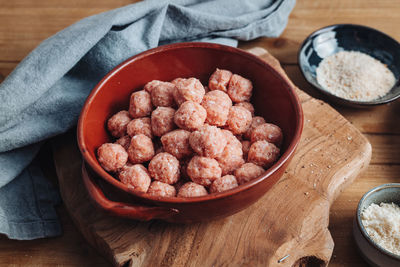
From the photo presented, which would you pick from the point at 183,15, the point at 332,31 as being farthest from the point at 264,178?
the point at 332,31

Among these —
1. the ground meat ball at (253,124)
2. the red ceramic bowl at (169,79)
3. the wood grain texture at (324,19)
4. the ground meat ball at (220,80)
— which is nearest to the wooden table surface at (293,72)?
the wood grain texture at (324,19)

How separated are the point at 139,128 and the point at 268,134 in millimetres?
407

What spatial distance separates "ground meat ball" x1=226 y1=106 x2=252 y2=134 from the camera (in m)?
1.25

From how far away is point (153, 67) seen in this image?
4.66ft

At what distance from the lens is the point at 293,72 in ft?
5.98

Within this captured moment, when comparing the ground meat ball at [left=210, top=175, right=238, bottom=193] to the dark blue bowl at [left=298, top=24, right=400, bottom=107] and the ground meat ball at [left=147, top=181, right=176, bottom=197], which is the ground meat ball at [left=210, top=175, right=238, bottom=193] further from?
the dark blue bowl at [left=298, top=24, right=400, bottom=107]

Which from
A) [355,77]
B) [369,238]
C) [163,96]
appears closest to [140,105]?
[163,96]

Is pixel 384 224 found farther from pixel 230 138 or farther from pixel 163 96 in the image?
pixel 163 96

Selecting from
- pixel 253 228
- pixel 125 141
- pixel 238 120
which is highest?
pixel 238 120

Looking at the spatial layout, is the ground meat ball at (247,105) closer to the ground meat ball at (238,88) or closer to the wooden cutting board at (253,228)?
the ground meat ball at (238,88)

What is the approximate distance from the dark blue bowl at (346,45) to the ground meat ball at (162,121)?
2.34 feet

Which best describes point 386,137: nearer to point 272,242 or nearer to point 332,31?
point 332,31

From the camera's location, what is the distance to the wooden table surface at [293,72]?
4.39 feet

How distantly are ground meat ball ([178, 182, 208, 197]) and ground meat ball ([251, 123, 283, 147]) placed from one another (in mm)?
253
